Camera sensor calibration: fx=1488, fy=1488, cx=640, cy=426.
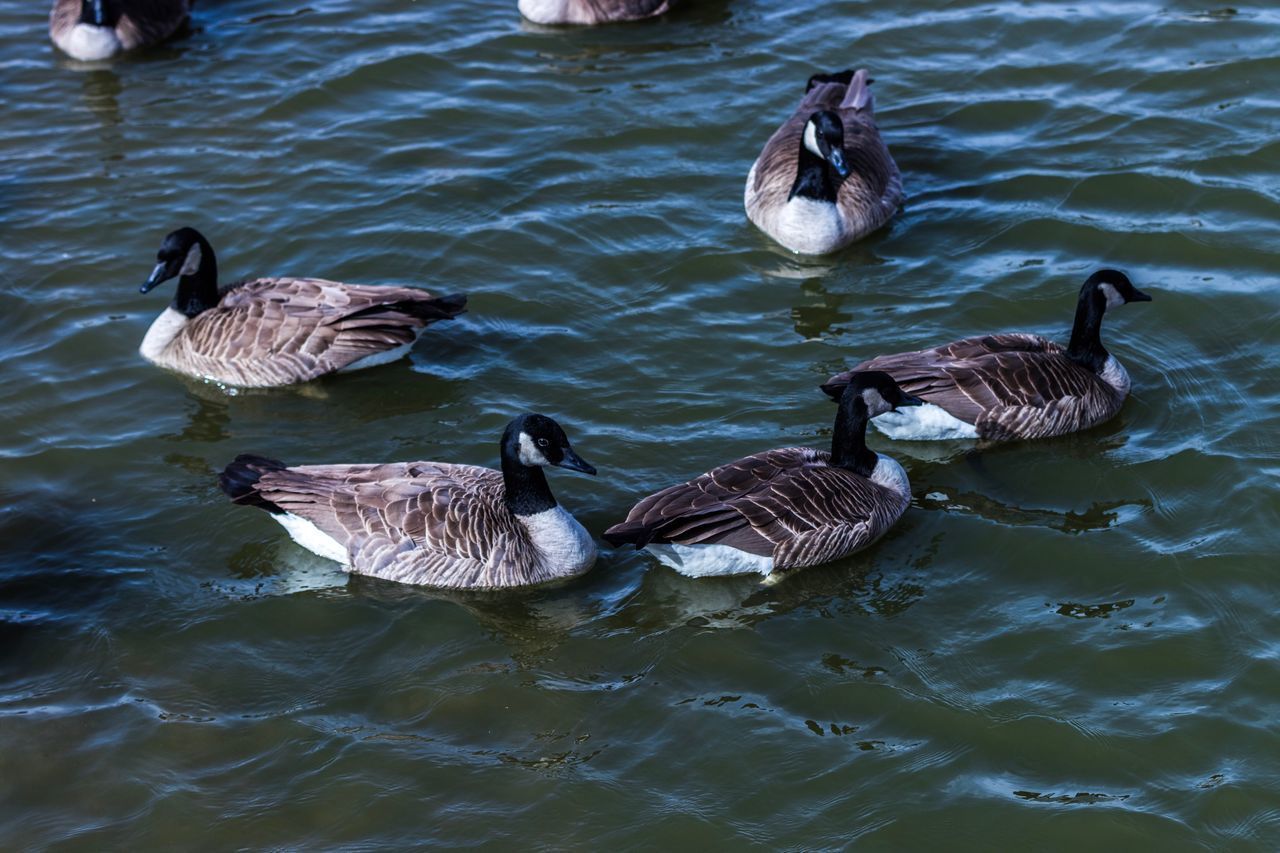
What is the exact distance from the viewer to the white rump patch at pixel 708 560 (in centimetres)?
985

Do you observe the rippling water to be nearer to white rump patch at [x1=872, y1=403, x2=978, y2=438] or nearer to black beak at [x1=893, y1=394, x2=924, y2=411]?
white rump patch at [x1=872, y1=403, x2=978, y2=438]

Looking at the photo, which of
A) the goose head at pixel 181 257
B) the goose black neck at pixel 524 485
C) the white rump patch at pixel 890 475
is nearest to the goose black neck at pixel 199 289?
the goose head at pixel 181 257

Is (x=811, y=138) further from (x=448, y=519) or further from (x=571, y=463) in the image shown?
(x=448, y=519)

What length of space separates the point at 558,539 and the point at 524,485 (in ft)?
1.45

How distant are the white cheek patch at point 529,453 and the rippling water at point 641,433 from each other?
Answer: 0.92m

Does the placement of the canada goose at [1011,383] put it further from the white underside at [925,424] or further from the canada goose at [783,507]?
the canada goose at [783,507]

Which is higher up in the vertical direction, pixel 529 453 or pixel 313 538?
pixel 529 453

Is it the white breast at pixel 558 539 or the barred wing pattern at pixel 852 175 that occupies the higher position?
the barred wing pattern at pixel 852 175

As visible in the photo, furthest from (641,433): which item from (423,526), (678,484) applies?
(423,526)

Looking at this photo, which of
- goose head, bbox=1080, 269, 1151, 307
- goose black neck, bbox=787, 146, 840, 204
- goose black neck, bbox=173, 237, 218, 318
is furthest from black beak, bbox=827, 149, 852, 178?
goose black neck, bbox=173, 237, 218, 318

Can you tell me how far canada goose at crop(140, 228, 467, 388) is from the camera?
12.2m

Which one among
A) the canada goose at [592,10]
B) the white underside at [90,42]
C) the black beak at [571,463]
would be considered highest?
the canada goose at [592,10]

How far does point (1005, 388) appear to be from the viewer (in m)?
11.2

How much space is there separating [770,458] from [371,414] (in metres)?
3.53
